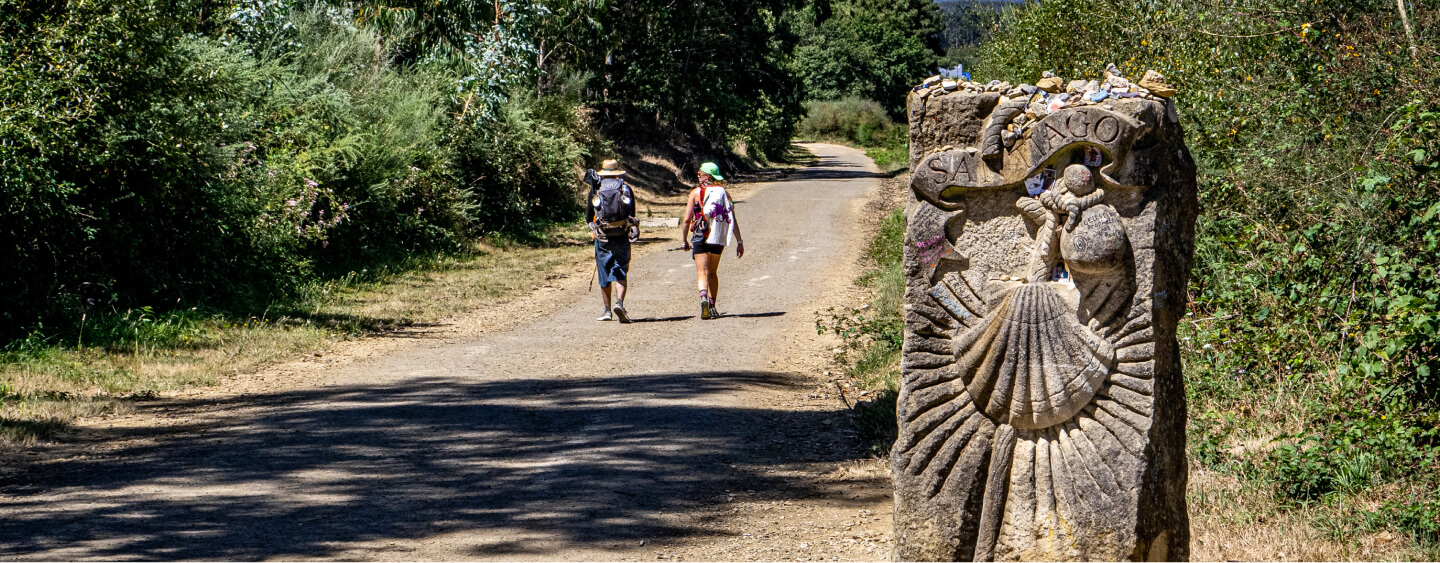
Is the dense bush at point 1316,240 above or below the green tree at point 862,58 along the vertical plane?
below

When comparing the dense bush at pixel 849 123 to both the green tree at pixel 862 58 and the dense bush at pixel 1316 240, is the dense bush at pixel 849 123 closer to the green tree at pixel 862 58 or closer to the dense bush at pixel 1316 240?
the green tree at pixel 862 58

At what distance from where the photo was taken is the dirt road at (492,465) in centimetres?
587

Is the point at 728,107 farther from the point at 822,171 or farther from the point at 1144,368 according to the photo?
the point at 1144,368

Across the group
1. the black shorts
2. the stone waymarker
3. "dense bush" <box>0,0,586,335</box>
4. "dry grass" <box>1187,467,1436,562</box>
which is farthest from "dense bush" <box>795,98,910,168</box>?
the stone waymarker

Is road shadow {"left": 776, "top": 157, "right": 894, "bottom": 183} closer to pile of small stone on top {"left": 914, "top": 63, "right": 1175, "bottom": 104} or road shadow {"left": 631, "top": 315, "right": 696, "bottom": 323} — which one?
road shadow {"left": 631, "top": 315, "right": 696, "bottom": 323}

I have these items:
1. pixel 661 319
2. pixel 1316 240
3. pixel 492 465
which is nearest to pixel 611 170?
pixel 661 319

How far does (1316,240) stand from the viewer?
23.3 feet

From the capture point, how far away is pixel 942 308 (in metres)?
4.72

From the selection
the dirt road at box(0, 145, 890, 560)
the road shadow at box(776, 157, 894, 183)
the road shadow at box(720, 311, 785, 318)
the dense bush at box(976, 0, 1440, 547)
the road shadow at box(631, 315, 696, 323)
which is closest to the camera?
the dense bush at box(976, 0, 1440, 547)

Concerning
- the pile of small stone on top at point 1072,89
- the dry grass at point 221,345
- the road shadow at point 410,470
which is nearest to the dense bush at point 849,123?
the dry grass at point 221,345

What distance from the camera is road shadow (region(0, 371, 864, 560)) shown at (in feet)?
19.5

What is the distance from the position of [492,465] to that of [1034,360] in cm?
396

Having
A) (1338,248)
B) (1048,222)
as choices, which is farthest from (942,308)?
(1338,248)

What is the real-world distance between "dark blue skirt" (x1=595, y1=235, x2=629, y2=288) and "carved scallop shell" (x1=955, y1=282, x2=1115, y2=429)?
8.29 meters
